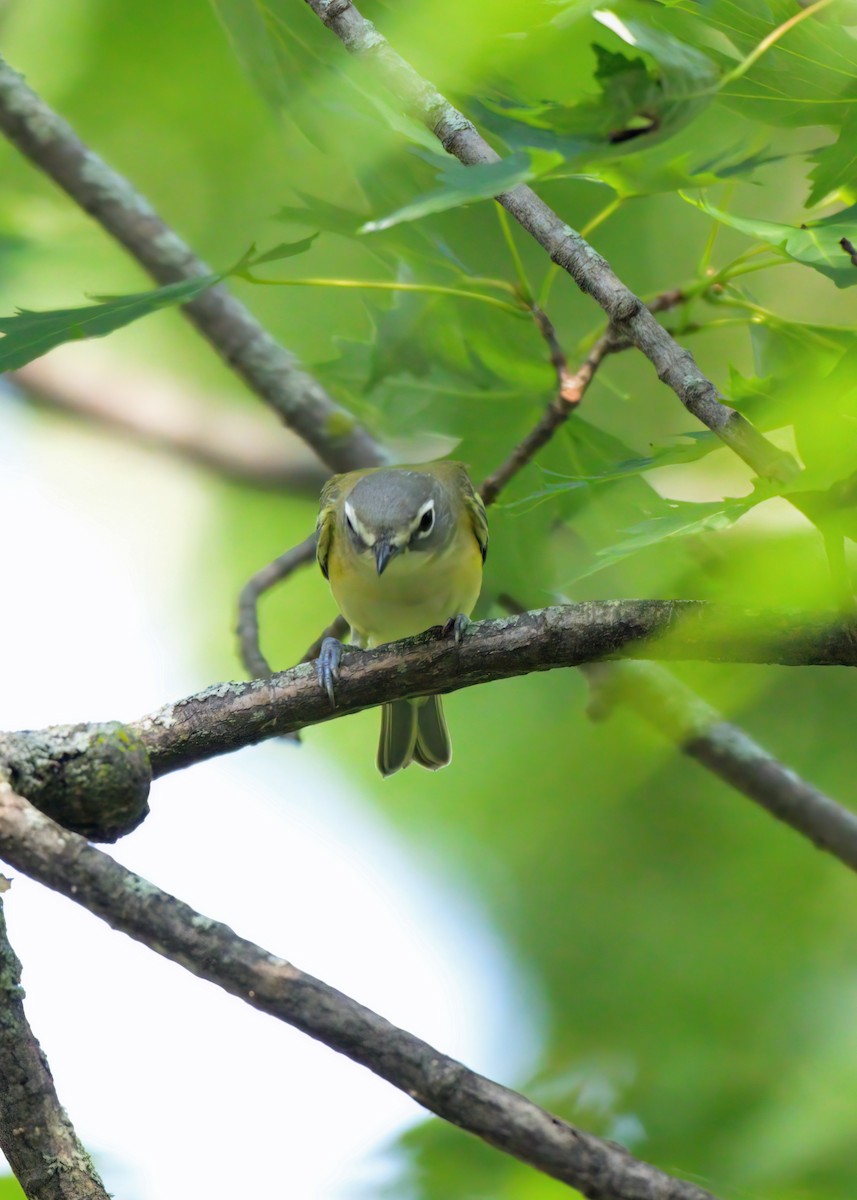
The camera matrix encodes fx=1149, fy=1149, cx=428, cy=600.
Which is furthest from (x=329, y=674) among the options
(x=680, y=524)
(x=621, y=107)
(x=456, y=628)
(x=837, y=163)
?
(x=837, y=163)

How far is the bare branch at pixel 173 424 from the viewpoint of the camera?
21.7ft

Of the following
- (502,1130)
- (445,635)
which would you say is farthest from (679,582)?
(502,1130)

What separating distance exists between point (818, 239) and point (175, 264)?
10.3 feet

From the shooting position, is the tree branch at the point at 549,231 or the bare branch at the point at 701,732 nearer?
the tree branch at the point at 549,231

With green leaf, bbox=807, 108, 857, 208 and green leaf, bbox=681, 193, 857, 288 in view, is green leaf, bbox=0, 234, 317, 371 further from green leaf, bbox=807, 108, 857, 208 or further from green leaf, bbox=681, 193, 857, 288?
green leaf, bbox=807, 108, 857, 208

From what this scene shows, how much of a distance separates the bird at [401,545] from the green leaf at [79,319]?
1849 millimetres

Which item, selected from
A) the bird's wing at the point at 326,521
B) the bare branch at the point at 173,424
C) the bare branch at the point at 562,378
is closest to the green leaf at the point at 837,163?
the bare branch at the point at 562,378

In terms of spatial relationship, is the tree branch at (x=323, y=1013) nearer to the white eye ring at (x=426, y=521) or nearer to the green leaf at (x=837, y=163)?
the green leaf at (x=837, y=163)

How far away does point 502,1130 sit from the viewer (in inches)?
62.4

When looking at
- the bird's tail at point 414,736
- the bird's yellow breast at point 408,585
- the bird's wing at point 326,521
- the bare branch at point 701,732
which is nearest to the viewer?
the bare branch at point 701,732

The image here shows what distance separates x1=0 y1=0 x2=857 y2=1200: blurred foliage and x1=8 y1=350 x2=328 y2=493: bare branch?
50cm

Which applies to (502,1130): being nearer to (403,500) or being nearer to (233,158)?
(403,500)

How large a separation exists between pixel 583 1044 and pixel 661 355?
335 cm

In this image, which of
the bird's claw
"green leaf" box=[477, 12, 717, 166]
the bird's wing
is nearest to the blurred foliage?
"green leaf" box=[477, 12, 717, 166]
